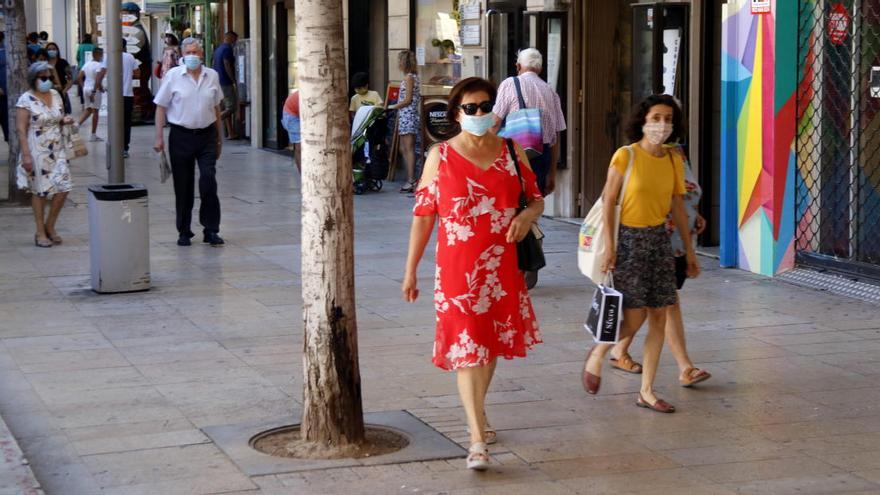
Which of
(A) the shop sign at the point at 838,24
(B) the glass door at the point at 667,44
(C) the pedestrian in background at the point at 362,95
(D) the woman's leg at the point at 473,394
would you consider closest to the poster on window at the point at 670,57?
(B) the glass door at the point at 667,44

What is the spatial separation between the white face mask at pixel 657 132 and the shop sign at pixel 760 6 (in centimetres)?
421

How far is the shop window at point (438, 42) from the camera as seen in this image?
61.4 feet

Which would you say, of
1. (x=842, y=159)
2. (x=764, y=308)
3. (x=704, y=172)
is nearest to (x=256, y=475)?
(x=764, y=308)

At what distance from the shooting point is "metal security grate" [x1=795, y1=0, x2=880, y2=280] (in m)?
10.6

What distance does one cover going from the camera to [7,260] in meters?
12.3

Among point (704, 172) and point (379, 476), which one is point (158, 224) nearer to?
point (704, 172)

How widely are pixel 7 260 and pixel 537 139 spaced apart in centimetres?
474

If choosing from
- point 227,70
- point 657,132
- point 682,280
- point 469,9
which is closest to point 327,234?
point 657,132

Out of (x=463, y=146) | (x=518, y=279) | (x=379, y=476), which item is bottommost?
(x=379, y=476)

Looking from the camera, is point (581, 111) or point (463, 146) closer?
point (463, 146)

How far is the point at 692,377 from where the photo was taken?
300 inches

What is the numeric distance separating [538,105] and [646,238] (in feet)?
12.1

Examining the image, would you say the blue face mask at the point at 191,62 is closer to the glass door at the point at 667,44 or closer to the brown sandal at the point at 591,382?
the glass door at the point at 667,44

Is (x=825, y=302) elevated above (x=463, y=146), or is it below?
below
